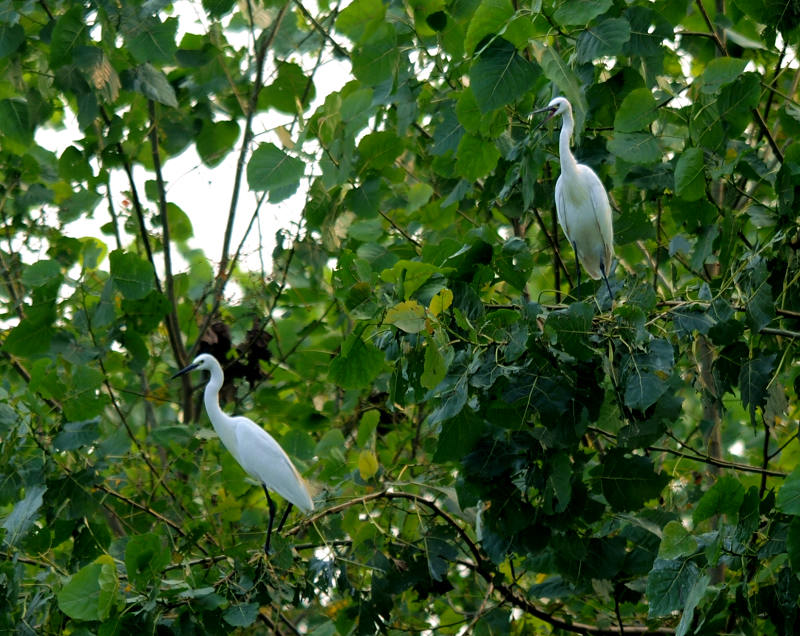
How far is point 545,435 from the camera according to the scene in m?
2.68

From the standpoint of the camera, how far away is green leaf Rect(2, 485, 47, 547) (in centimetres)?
329

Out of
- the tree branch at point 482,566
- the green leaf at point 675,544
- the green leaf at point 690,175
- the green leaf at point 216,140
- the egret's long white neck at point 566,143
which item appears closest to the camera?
the green leaf at point 675,544

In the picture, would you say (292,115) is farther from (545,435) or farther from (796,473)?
(796,473)

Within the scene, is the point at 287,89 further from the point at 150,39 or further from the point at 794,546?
the point at 794,546

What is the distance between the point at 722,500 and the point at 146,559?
4.84 ft

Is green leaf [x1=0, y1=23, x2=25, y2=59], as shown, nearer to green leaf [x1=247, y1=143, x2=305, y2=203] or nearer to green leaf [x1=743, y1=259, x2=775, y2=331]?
green leaf [x1=247, y1=143, x2=305, y2=203]

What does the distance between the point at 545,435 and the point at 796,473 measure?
667 millimetres

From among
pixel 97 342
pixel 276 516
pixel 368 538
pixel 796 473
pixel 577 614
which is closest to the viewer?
pixel 796 473

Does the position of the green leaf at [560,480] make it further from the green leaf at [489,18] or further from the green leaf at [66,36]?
the green leaf at [66,36]

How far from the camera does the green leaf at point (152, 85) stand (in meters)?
4.17

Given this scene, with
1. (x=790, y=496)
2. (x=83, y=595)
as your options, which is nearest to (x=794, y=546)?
(x=790, y=496)

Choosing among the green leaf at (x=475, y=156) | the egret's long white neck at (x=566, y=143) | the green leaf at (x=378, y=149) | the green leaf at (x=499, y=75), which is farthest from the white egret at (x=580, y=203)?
the green leaf at (x=378, y=149)

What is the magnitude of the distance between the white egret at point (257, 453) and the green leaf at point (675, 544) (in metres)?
1.62

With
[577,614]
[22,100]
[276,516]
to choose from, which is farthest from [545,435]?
[22,100]
